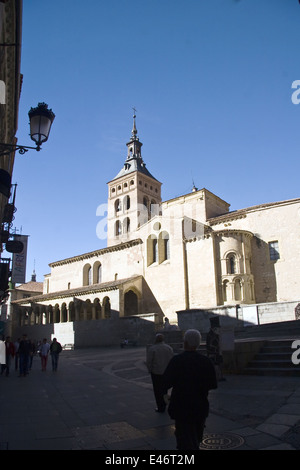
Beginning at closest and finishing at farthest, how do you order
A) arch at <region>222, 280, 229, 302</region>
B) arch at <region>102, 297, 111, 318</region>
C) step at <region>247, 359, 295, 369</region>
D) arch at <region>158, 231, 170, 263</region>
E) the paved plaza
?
the paved plaza, step at <region>247, 359, 295, 369</region>, arch at <region>222, 280, 229, 302</region>, arch at <region>102, 297, 111, 318</region>, arch at <region>158, 231, 170, 263</region>

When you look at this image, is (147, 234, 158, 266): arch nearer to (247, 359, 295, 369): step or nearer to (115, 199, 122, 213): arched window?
(115, 199, 122, 213): arched window

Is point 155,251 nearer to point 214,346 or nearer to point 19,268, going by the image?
point 19,268

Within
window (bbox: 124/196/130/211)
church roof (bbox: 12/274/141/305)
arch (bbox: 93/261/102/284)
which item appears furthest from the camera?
window (bbox: 124/196/130/211)

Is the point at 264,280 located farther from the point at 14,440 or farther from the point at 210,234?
the point at 14,440

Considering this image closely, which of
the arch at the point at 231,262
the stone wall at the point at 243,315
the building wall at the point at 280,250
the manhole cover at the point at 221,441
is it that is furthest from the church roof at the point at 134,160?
the manhole cover at the point at 221,441

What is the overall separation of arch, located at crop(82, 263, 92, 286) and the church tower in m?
7.87

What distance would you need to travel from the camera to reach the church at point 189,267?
30.5 meters

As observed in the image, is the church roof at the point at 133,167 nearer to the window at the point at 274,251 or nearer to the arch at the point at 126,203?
the arch at the point at 126,203

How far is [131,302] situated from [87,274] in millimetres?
10524

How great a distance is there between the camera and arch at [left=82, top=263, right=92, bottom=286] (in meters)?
46.6

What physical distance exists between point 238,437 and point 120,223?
51026 millimetres

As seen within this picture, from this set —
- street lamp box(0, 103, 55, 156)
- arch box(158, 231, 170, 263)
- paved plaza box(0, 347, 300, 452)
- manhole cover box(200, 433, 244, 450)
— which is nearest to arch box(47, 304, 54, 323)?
arch box(158, 231, 170, 263)

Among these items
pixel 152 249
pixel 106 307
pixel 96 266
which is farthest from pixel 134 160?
pixel 106 307

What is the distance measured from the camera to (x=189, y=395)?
352 centimetres
